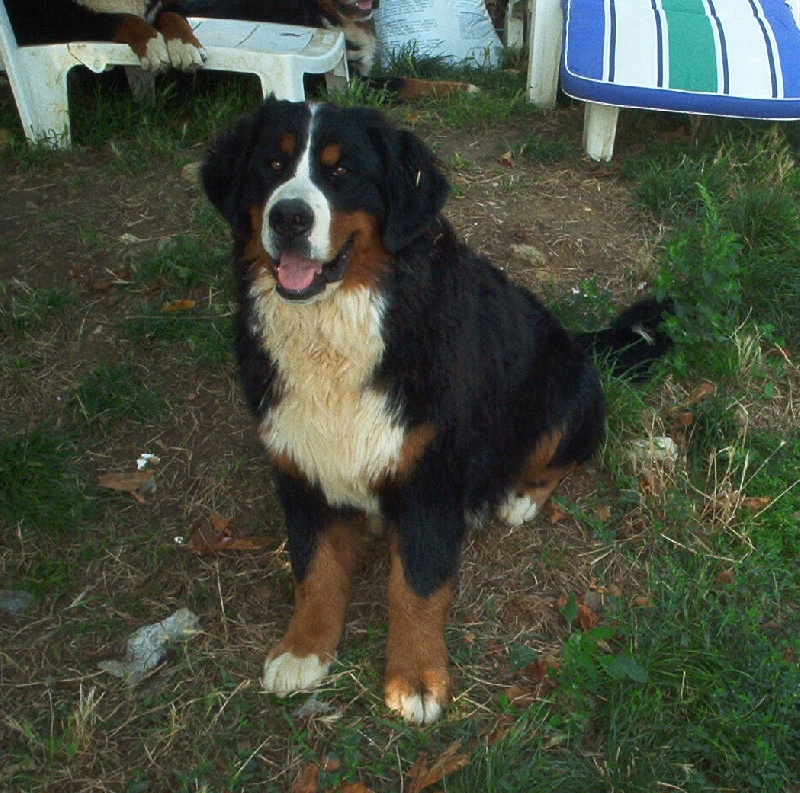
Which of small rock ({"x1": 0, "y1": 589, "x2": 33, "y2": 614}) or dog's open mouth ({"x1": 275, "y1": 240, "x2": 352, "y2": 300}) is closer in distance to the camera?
dog's open mouth ({"x1": 275, "y1": 240, "x2": 352, "y2": 300})

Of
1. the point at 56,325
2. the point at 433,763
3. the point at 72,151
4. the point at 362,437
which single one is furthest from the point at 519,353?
the point at 72,151

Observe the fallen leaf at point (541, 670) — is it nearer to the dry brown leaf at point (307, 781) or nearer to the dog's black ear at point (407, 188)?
the dry brown leaf at point (307, 781)

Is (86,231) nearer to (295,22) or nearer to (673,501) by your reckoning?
(295,22)

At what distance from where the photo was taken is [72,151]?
4.63 m

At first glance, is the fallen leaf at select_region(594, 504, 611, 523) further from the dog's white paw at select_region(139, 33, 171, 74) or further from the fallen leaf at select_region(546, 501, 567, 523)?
the dog's white paw at select_region(139, 33, 171, 74)

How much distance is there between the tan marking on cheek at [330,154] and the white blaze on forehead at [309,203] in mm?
33

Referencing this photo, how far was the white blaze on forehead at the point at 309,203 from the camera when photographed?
2.04m

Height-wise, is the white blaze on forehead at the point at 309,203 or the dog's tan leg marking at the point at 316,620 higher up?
the white blaze on forehead at the point at 309,203

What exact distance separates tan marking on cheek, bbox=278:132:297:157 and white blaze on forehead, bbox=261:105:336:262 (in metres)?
0.03

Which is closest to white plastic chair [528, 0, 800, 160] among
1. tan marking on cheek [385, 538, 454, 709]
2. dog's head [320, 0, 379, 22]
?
dog's head [320, 0, 379, 22]

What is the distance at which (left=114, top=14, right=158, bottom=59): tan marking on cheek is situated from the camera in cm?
439

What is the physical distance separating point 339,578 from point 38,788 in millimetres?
872

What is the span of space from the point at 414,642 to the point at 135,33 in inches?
138

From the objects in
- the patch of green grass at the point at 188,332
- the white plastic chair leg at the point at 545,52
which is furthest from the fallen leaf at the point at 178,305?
the white plastic chair leg at the point at 545,52
